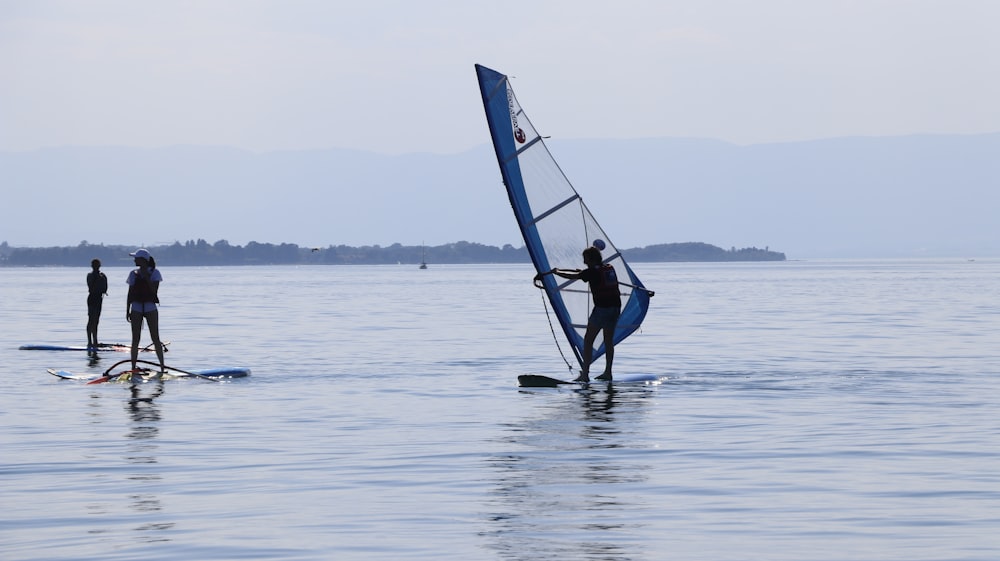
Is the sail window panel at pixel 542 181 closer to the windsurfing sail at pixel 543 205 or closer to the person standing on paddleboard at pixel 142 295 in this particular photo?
the windsurfing sail at pixel 543 205

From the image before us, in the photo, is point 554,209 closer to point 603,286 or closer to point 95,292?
point 603,286

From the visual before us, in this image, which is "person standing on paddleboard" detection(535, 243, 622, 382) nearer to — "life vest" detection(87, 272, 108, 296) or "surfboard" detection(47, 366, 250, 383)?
"surfboard" detection(47, 366, 250, 383)

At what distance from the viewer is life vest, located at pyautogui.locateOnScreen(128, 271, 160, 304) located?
24.2m

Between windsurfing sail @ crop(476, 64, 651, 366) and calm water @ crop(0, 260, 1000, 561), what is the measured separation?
6.29 ft

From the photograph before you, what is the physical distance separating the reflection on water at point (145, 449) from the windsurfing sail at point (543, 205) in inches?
259

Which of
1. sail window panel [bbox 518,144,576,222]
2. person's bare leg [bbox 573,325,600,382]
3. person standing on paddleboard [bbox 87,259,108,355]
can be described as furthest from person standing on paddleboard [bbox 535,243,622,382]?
person standing on paddleboard [bbox 87,259,108,355]

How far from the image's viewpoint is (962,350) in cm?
3309

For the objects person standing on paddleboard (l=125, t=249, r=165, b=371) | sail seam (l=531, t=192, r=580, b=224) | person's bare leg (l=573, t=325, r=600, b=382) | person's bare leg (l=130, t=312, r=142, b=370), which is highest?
sail seam (l=531, t=192, r=580, b=224)

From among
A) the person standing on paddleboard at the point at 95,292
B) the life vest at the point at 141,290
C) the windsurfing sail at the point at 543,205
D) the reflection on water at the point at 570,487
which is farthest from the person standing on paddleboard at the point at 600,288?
the person standing on paddleboard at the point at 95,292

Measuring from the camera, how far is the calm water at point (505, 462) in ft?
36.0

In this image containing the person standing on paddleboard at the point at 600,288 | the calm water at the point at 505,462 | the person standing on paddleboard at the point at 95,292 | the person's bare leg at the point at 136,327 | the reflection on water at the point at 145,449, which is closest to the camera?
the calm water at the point at 505,462

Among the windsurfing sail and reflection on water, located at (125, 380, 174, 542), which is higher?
the windsurfing sail

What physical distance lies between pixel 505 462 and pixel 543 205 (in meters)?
9.77

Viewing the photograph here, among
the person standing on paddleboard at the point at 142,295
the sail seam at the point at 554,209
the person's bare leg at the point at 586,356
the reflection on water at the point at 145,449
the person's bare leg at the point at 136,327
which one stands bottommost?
the reflection on water at the point at 145,449
